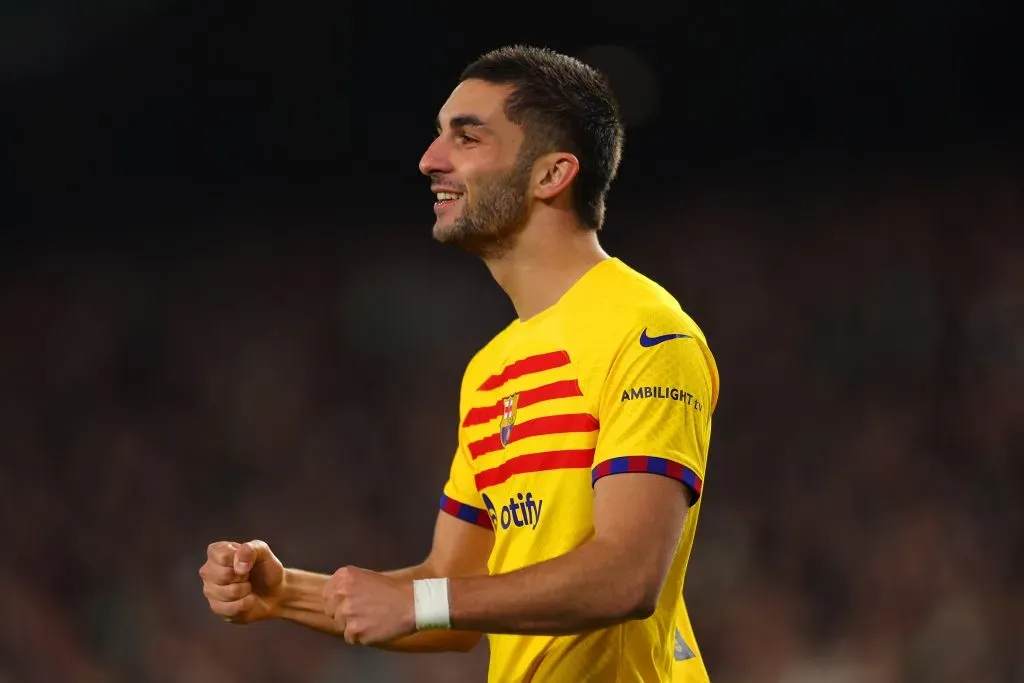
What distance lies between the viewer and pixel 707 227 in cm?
522

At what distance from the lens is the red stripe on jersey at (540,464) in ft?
6.29

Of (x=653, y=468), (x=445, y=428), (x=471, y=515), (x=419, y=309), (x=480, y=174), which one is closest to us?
(x=653, y=468)

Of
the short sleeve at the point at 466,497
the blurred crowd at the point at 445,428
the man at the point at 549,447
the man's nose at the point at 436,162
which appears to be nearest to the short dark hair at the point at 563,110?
the man at the point at 549,447

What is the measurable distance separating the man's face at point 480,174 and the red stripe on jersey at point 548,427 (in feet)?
1.11

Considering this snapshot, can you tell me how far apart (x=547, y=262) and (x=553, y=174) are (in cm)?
16

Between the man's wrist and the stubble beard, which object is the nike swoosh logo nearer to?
the stubble beard

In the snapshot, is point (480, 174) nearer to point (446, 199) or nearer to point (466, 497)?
point (446, 199)

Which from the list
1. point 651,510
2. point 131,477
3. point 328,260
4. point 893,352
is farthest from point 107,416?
point 651,510

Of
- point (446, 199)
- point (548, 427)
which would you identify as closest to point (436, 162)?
point (446, 199)

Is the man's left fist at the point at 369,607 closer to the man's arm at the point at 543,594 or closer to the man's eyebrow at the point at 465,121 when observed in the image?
the man's arm at the point at 543,594

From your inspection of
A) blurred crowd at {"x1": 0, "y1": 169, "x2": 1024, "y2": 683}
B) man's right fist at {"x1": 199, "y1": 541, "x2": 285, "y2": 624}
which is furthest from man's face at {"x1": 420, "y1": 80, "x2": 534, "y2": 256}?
blurred crowd at {"x1": 0, "y1": 169, "x2": 1024, "y2": 683}

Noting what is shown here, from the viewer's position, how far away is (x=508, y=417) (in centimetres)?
210

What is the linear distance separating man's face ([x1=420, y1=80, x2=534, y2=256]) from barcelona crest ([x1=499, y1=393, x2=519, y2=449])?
27 centimetres

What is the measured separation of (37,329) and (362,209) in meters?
1.56
